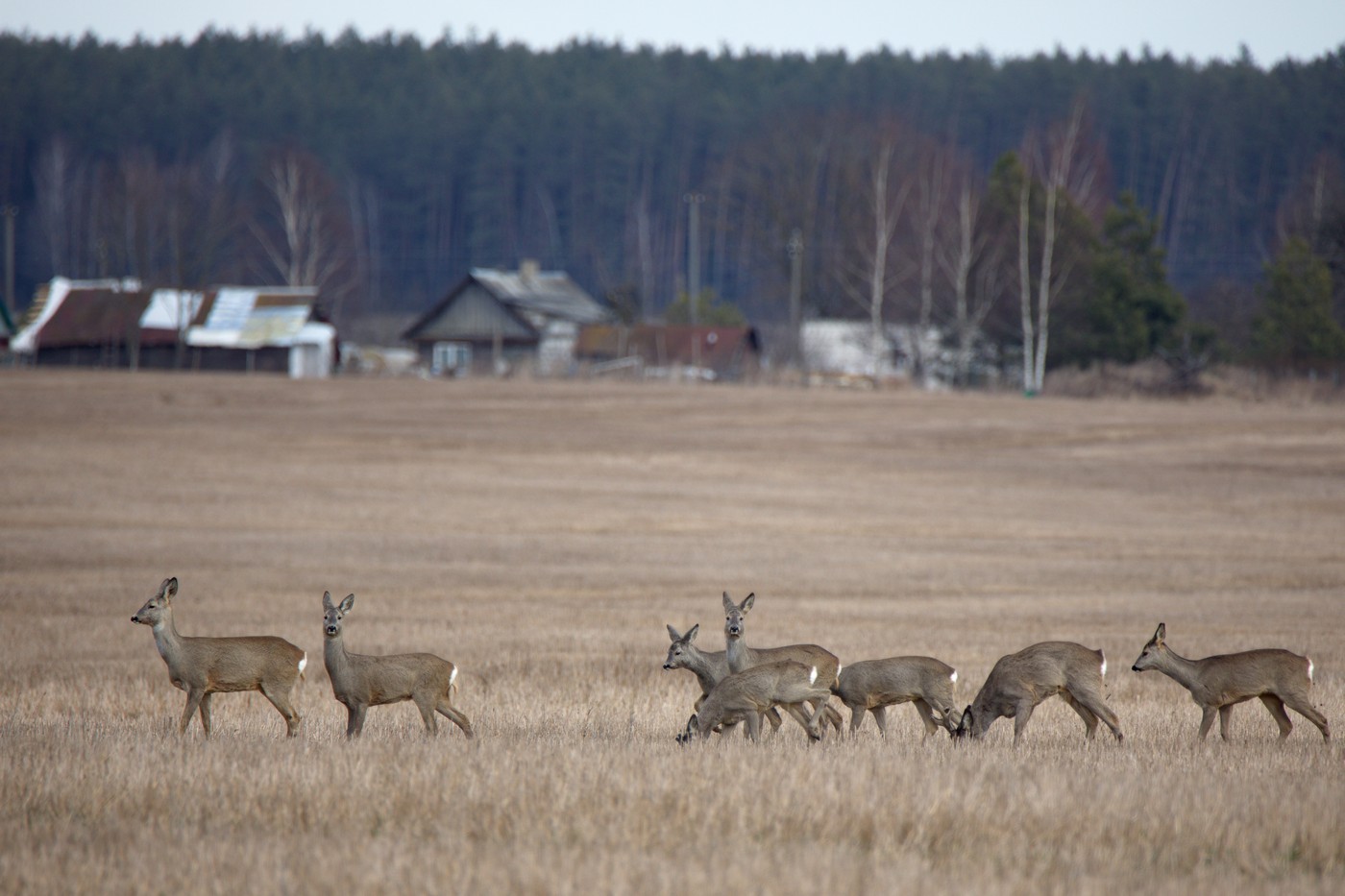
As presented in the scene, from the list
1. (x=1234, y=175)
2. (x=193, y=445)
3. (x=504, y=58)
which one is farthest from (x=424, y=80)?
(x=193, y=445)

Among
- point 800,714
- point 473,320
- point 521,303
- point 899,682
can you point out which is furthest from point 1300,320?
point 800,714

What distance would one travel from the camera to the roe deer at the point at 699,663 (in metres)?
10.5

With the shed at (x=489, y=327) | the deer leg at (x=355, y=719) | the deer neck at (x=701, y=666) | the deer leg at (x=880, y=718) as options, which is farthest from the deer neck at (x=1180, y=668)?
the shed at (x=489, y=327)

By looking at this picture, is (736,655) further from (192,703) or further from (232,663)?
(192,703)

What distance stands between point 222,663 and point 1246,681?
25.5 feet

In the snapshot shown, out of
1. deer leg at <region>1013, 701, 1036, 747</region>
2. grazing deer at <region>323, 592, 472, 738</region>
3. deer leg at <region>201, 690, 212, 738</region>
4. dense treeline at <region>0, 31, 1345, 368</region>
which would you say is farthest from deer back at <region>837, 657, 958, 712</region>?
dense treeline at <region>0, 31, 1345, 368</region>

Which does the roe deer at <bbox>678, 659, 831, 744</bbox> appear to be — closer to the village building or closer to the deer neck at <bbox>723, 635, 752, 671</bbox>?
the deer neck at <bbox>723, 635, 752, 671</bbox>

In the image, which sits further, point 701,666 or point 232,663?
point 701,666

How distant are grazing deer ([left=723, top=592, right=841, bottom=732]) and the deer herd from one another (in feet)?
0.04

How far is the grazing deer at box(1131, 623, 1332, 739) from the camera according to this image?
34.3 feet

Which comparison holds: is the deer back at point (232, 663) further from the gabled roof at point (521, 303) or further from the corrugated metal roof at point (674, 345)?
the gabled roof at point (521, 303)

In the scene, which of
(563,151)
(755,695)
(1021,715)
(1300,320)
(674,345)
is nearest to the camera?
(755,695)

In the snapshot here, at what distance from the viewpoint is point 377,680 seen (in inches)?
395

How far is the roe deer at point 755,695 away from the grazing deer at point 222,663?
3124 millimetres
